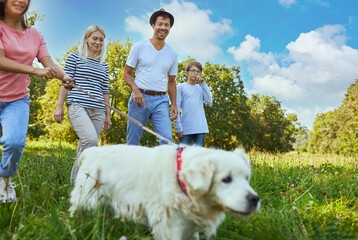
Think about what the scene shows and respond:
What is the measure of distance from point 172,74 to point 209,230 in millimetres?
Result: 3405

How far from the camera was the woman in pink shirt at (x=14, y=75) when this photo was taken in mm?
3072

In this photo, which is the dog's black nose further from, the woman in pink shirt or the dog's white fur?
the woman in pink shirt

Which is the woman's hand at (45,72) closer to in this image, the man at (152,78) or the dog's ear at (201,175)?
the man at (152,78)

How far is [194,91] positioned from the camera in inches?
252

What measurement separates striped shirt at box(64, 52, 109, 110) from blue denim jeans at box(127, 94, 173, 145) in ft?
1.83

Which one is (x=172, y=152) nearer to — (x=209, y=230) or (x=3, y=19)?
(x=209, y=230)

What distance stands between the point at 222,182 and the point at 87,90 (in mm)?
2896

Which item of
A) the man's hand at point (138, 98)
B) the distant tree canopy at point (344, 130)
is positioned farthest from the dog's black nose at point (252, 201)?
the distant tree canopy at point (344, 130)

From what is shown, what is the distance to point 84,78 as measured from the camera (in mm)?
4293

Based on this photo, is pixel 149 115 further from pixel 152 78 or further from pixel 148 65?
pixel 148 65

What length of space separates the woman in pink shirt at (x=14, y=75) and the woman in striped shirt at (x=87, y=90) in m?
0.79

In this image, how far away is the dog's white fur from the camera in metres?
2.14

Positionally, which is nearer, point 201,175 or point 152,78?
point 201,175

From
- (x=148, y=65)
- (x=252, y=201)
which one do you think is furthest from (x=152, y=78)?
(x=252, y=201)
